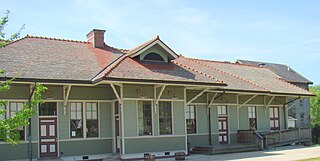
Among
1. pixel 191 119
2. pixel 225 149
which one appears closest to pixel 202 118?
pixel 191 119

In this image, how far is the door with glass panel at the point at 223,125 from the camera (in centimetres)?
2464

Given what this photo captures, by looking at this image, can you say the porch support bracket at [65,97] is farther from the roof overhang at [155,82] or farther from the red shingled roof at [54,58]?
the roof overhang at [155,82]

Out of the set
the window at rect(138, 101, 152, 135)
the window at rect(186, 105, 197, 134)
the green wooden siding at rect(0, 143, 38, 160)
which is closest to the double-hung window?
the green wooden siding at rect(0, 143, 38, 160)

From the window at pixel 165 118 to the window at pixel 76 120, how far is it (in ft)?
12.6

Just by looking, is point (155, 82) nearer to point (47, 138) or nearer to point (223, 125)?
point (47, 138)

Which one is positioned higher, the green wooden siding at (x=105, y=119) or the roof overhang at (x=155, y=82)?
the roof overhang at (x=155, y=82)

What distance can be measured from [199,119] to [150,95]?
484 cm

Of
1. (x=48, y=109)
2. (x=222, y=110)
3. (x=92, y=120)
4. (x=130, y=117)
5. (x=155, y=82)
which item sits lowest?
(x=92, y=120)

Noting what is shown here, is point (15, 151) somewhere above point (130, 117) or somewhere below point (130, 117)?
below

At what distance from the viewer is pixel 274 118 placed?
28031mm

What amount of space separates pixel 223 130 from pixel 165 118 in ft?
18.6

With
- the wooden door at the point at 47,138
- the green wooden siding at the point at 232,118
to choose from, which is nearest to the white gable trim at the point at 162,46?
the wooden door at the point at 47,138

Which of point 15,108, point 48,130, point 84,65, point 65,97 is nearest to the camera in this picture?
point 15,108

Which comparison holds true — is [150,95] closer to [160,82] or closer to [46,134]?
[160,82]
